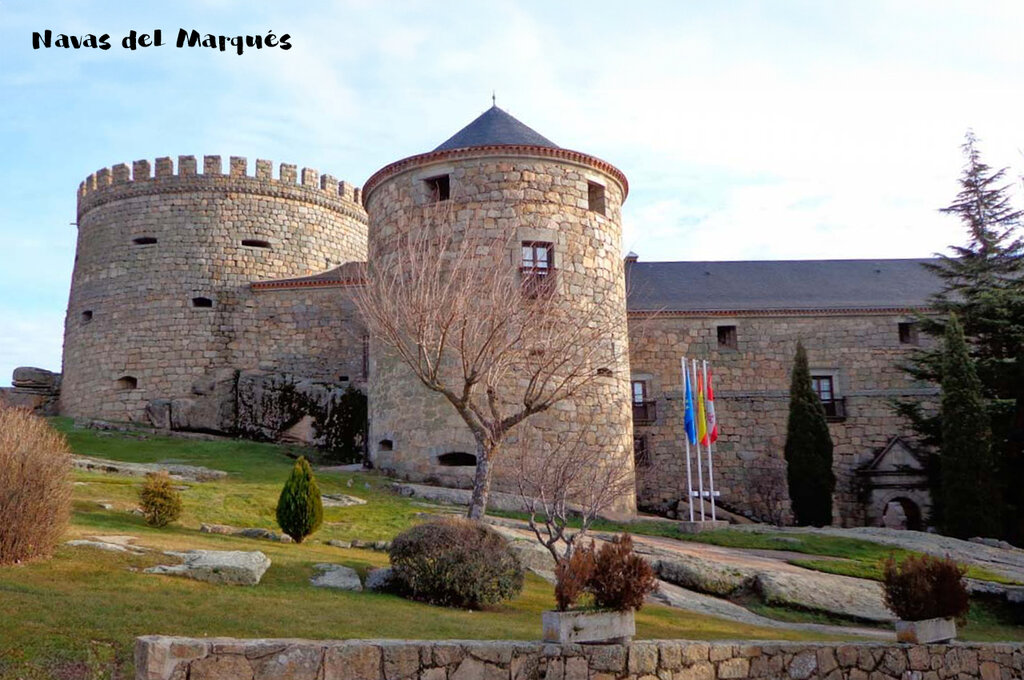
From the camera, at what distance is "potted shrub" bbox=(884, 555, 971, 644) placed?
1017cm

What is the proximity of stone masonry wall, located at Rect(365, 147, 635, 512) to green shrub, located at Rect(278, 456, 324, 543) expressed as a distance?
6.67 metres

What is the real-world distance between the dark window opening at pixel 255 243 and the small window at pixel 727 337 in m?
14.6

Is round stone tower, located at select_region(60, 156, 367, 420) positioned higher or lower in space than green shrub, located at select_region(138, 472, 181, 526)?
higher

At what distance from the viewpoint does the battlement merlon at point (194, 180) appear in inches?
1193

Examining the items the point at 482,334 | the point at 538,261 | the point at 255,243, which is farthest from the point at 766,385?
the point at 255,243

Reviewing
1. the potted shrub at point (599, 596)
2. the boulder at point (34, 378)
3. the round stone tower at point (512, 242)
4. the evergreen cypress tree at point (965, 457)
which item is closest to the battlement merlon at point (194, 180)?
the boulder at point (34, 378)

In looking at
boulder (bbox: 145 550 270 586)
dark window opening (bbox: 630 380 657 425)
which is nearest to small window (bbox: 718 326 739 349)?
dark window opening (bbox: 630 380 657 425)

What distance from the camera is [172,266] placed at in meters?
29.6

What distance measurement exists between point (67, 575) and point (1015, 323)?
24.3 m

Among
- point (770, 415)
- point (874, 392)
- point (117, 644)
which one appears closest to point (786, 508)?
point (770, 415)

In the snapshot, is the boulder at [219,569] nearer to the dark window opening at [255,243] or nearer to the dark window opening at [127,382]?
the dark window opening at [127,382]

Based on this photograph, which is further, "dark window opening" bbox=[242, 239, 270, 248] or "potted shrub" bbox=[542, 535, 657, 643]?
"dark window opening" bbox=[242, 239, 270, 248]

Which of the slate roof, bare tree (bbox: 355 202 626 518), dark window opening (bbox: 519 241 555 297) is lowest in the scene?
bare tree (bbox: 355 202 626 518)

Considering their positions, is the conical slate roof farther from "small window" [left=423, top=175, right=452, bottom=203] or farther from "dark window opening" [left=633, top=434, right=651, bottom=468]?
"dark window opening" [left=633, top=434, right=651, bottom=468]
